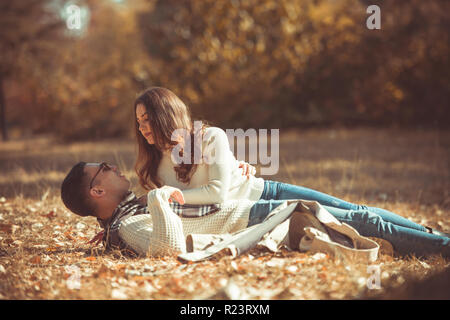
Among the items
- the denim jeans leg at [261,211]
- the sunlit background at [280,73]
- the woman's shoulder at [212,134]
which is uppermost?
the sunlit background at [280,73]

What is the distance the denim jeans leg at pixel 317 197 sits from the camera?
3.29m

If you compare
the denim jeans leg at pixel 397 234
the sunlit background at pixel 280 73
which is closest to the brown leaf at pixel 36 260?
the denim jeans leg at pixel 397 234

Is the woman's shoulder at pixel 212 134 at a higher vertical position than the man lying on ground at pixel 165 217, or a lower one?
higher

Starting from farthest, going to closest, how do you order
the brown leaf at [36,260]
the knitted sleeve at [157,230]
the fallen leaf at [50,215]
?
the fallen leaf at [50,215] < the brown leaf at [36,260] < the knitted sleeve at [157,230]

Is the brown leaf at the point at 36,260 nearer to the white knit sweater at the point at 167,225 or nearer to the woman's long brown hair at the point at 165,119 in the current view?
the white knit sweater at the point at 167,225

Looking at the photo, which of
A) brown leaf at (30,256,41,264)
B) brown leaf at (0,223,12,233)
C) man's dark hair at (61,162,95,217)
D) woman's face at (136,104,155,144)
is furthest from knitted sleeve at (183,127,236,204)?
brown leaf at (0,223,12,233)

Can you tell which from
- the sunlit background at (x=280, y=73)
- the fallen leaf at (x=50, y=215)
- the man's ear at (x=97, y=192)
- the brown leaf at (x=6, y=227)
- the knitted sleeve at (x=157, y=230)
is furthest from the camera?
the sunlit background at (x=280, y=73)

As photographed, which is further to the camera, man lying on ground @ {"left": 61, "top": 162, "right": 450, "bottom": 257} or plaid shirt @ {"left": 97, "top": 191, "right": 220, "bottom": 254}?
plaid shirt @ {"left": 97, "top": 191, "right": 220, "bottom": 254}

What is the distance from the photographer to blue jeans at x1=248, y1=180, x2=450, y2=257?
3.01 meters

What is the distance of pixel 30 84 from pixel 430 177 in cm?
1077

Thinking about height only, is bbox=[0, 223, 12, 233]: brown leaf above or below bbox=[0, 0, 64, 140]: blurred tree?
below

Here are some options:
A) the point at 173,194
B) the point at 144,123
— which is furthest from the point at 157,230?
the point at 144,123

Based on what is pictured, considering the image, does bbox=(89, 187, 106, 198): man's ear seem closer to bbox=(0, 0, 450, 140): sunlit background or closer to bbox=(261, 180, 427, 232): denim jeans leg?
bbox=(261, 180, 427, 232): denim jeans leg

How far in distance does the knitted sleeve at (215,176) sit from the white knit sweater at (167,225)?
0.12 metres
